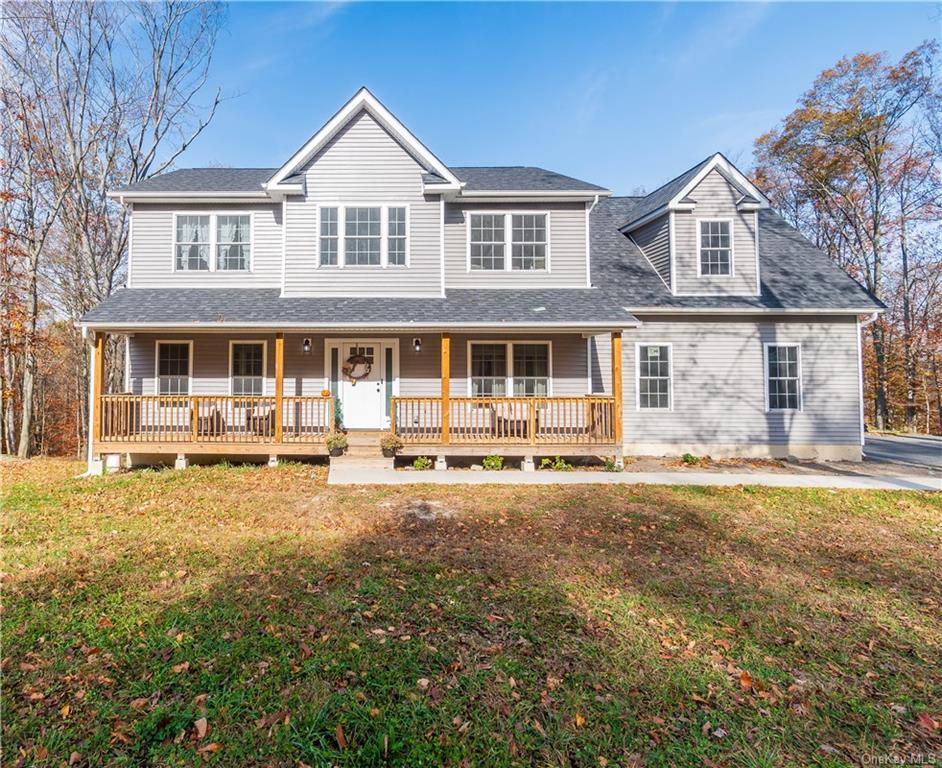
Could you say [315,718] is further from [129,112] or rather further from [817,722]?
[129,112]

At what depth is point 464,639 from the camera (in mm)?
3994

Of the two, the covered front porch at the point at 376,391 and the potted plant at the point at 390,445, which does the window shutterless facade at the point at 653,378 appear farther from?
the potted plant at the point at 390,445

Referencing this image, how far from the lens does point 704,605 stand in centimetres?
470

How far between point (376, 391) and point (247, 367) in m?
3.52

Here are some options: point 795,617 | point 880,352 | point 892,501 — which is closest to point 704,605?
point 795,617

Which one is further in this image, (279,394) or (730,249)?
(730,249)

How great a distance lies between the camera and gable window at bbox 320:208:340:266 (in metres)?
12.3

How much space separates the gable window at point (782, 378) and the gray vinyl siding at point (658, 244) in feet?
11.5

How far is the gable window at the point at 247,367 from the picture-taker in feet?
41.5

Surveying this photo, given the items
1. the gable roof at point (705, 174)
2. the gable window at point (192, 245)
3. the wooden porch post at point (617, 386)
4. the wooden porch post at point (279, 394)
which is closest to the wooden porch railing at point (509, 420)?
the wooden porch post at point (617, 386)

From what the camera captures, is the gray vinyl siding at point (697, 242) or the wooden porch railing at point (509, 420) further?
the gray vinyl siding at point (697, 242)

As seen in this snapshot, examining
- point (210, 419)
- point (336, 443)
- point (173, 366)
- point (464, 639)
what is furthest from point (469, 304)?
point (464, 639)

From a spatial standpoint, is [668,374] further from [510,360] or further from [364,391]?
[364,391]

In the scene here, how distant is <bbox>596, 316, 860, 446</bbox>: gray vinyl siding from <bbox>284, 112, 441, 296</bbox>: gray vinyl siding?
6.06 m
